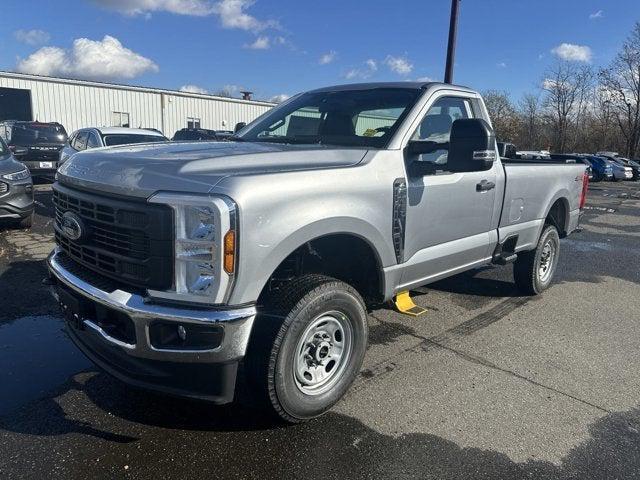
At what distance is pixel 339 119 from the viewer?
4.11m

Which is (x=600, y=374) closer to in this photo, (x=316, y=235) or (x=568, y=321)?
(x=568, y=321)

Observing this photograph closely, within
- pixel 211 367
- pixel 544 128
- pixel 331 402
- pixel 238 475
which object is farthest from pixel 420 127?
pixel 544 128

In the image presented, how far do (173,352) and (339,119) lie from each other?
7.81 ft

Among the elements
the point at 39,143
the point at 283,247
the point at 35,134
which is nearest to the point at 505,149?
the point at 283,247

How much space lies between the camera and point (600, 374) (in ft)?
12.8

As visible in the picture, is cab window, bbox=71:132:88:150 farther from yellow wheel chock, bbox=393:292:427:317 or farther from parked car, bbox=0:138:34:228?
yellow wheel chock, bbox=393:292:427:317

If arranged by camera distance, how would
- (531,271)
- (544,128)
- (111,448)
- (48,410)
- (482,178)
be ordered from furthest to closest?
(544,128) → (531,271) → (482,178) → (48,410) → (111,448)

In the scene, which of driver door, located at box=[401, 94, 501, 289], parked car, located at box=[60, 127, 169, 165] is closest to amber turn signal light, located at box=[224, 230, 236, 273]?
driver door, located at box=[401, 94, 501, 289]

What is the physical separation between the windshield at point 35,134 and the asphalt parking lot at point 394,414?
38.3 feet

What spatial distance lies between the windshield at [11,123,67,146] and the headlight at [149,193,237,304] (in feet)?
47.8

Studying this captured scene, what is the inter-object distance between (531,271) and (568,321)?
0.76 metres

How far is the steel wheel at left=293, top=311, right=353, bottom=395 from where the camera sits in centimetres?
298

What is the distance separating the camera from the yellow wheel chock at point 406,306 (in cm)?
444

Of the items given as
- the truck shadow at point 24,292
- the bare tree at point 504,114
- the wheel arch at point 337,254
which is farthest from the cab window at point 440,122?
the bare tree at point 504,114
